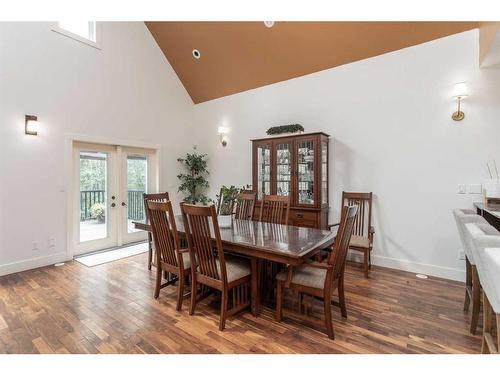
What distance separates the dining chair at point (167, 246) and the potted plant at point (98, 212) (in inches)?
97.7

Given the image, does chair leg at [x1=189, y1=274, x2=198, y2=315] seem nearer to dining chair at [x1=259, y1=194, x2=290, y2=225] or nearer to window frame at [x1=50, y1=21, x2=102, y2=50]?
dining chair at [x1=259, y1=194, x2=290, y2=225]

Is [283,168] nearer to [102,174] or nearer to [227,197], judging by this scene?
[227,197]

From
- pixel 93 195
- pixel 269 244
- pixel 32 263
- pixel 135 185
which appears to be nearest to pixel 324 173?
pixel 269 244

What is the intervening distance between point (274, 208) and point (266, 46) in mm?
2671

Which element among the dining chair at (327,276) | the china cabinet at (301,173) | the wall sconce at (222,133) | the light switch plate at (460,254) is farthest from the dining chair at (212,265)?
the wall sconce at (222,133)

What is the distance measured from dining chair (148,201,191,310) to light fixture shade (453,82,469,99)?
3400mm

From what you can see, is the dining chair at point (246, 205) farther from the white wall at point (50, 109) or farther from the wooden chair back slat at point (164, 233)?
the white wall at point (50, 109)

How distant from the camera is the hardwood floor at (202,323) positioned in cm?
186

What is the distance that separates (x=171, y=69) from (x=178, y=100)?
644 mm

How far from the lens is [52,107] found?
3674 mm
